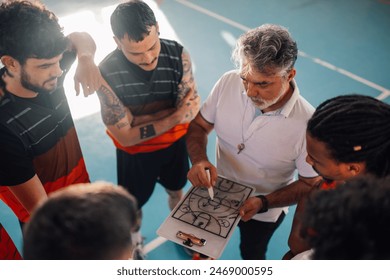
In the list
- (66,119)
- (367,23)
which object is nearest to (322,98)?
(367,23)

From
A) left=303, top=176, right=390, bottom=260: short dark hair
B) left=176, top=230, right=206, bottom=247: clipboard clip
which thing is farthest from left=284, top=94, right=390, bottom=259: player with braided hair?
left=303, top=176, right=390, bottom=260: short dark hair

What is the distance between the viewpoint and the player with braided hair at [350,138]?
76.8 inches

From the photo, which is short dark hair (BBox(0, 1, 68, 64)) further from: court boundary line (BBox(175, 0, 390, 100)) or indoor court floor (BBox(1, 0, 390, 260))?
court boundary line (BBox(175, 0, 390, 100))

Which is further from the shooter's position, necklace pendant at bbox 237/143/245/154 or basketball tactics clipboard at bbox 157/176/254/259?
necklace pendant at bbox 237/143/245/154

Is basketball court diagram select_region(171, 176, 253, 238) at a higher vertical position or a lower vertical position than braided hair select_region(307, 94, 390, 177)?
lower

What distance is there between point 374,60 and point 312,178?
15.4 feet

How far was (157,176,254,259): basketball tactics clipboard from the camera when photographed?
2332 millimetres

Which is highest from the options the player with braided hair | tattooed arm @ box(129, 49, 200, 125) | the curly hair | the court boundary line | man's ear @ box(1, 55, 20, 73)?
man's ear @ box(1, 55, 20, 73)

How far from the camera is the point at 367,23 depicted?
741 cm

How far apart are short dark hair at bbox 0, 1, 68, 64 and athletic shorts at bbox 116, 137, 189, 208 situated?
130cm

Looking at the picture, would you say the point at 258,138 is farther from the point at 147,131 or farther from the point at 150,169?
the point at 150,169

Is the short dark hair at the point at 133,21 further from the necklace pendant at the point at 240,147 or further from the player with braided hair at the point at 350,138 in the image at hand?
the player with braided hair at the point at 350,138

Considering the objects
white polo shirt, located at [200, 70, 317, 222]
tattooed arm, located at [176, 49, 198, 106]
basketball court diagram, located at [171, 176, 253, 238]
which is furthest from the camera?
tattooed arm, located at [176, 49, 198, 106]

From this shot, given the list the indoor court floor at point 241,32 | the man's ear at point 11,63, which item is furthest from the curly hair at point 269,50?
the indoor court floor at point 241,32
